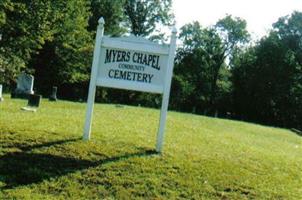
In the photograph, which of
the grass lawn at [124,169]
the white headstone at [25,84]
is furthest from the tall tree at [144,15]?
the grass lawn at [124,169]

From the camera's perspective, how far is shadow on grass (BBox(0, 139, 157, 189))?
27.2 ft

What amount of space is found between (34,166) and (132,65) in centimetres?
308

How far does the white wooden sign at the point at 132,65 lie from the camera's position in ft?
34.1

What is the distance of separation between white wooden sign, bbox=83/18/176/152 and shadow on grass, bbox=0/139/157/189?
1414 millimetres

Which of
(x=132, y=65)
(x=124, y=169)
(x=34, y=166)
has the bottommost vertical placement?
(x=34, y=166)

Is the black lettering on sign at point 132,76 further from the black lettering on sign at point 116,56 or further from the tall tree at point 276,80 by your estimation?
the tall tree at point 276,80

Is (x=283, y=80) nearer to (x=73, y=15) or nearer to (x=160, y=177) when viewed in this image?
(x=73, y=15)

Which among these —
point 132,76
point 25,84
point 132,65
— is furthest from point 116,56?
point 25,84

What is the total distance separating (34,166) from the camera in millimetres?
8781

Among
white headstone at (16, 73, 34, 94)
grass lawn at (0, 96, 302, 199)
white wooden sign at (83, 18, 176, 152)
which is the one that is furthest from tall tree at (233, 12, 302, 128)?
white wooden sign at (83, 18, 176, 152)

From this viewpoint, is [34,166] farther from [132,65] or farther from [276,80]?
[276,80]

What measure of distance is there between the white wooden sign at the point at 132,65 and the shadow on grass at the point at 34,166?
4.64ft

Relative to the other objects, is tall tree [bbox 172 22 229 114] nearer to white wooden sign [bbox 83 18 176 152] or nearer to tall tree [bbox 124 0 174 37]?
tall tree [bbox 124 0 174 37]

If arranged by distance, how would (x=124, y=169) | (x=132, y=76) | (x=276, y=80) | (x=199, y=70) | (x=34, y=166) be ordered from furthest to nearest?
(x=199, y=70) < (x=276, y=80) < (x=132, y=76) < (x=124, y=169) < (x=34, y=166)
